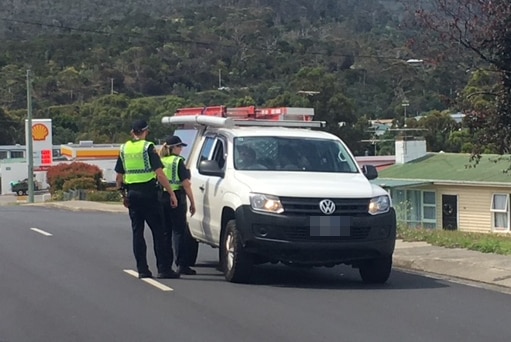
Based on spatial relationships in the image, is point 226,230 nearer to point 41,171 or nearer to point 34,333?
point 34,333

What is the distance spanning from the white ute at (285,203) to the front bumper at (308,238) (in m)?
0.01

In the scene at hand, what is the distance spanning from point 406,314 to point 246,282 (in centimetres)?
237

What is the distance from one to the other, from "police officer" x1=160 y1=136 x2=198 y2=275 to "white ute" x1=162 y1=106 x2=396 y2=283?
26cm

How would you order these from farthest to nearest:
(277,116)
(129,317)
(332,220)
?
(277,116), (332,220), (129,317)

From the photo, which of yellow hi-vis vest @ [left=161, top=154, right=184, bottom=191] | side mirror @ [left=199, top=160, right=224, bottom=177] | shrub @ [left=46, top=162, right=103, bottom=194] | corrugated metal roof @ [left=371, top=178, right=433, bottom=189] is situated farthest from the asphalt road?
shrub @ [left=46, top=162, right=103, bottom=194]

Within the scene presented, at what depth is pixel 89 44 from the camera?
93.1 metres

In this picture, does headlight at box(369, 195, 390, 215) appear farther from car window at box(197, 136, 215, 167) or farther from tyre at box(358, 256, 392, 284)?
car window at box(197, 136, 215, 167)

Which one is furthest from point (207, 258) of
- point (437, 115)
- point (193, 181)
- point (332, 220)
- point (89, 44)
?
point (89, 44)

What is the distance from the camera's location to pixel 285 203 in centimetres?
1039

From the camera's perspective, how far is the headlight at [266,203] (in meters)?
10.4

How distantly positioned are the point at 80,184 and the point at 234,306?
1676 inches

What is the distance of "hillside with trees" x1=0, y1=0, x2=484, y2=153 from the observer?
63125 mm

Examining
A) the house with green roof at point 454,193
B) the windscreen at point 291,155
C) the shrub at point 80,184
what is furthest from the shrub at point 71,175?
the windscreen at point 291,155

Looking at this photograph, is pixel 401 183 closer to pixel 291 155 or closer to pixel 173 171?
pixel 291 155
